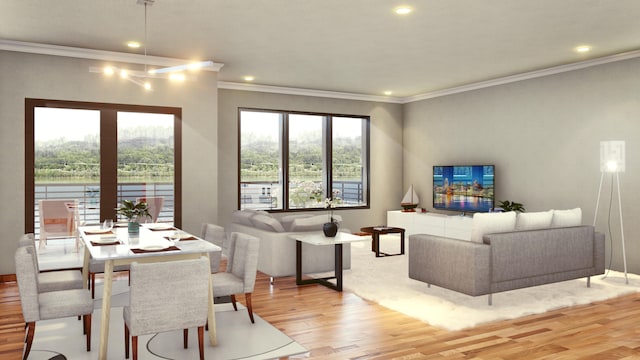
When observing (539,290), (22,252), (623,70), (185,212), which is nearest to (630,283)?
(539,290)

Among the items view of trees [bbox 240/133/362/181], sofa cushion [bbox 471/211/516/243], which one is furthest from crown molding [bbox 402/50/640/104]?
sofa cushion [bbox 471/211/516/243]

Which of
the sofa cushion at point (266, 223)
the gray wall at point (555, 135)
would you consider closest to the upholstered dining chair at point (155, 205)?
the sofa cushion at point (266, 223)

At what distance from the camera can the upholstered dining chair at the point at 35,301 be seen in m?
3.32

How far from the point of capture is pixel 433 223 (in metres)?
8.75

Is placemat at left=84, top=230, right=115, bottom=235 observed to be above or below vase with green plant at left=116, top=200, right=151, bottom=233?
below

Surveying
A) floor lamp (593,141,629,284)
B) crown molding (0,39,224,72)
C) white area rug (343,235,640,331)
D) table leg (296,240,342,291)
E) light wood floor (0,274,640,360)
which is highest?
crown molding (0,39,224,72)

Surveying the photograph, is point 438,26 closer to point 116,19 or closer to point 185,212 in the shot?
point 116,19

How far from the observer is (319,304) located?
4.97 meters

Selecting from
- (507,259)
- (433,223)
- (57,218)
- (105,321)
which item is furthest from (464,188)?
(105,321)

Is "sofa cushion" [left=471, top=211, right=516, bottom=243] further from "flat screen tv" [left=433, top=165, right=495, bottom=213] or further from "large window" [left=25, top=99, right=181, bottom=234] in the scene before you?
"large window" [left=25, top=99, right=181, bottom=234]

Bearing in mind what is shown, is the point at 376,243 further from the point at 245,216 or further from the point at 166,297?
the point at 166,297

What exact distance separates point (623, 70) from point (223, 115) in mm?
5886

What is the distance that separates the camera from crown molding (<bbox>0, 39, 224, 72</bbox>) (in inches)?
231

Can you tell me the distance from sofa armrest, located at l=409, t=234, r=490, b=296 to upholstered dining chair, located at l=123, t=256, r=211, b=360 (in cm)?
258
